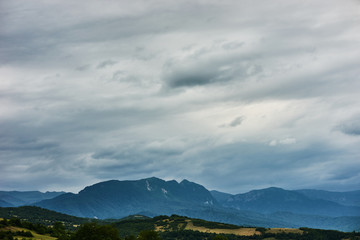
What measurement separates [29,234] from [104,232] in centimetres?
3189

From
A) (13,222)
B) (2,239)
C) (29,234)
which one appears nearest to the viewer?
(2,239)

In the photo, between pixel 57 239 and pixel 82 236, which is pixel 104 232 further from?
pixel 57 239

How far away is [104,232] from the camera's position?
599ft

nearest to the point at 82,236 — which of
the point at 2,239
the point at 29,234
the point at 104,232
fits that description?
the point at 104,232

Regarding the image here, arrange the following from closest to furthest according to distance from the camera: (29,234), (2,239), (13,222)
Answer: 1. (2,239)
2. (29,234)
3. (13,222)

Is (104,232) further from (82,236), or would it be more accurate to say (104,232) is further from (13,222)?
(13,222)

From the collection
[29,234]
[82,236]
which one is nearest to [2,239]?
[29,234]

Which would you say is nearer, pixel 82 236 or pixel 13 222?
pixel 82 236

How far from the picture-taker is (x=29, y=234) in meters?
175

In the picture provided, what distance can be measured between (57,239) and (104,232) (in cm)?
2213

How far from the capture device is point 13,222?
193 metres

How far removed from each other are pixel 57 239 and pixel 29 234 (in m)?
14.2

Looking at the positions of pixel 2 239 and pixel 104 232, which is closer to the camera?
pixel 2 239

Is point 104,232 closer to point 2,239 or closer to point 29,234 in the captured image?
point 29,234
